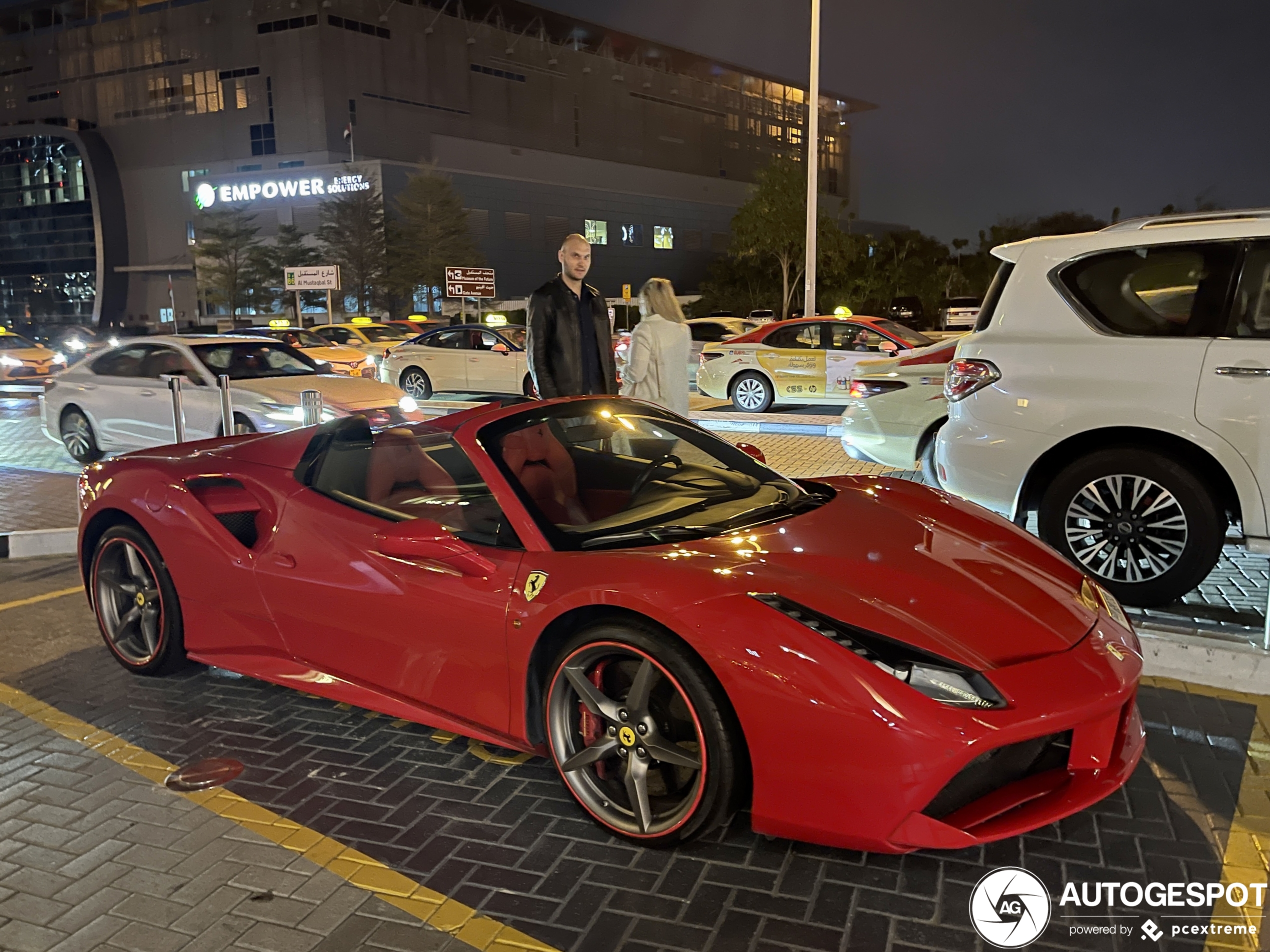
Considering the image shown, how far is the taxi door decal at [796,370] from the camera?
15445mm

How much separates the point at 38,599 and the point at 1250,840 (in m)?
6.65

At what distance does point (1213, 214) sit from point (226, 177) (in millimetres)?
69007

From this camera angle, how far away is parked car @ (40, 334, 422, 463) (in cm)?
1033

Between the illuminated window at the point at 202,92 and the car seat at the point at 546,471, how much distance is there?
74.0 meters

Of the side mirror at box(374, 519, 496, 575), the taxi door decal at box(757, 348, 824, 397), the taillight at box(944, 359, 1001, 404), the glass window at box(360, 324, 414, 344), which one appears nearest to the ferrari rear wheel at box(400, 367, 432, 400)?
the taxi door decal at box(757, 348, 824, 397)

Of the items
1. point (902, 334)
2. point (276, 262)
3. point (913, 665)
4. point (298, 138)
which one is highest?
point (298, 138)

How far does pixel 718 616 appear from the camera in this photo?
9.62ft

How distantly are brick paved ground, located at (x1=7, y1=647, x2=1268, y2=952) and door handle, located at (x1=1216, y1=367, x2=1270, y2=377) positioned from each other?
166cm

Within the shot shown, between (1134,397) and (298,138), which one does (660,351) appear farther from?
(298,138)

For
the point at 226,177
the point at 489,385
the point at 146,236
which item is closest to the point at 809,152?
the point at 489,385

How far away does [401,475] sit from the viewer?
426cm

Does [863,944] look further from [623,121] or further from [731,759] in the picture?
[623,121]

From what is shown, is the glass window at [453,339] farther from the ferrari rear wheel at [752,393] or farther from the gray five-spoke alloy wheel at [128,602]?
the gray five-spoke alloy wheel at [128,602]

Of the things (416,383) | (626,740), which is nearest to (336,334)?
(416,383)
